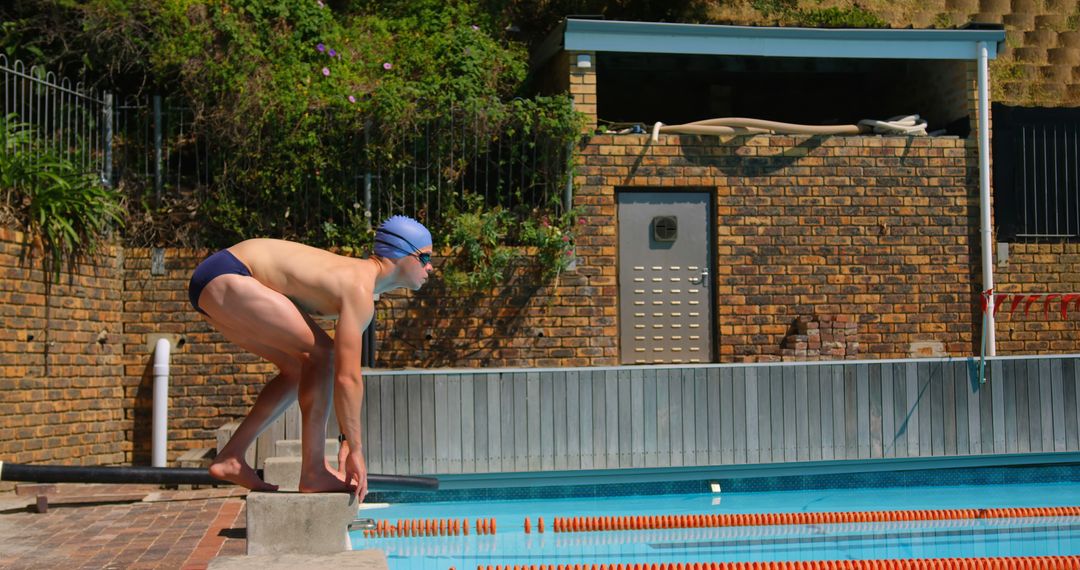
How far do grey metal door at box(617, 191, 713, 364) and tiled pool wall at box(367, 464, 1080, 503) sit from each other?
2.21 m

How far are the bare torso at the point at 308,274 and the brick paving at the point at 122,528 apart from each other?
6.08 ft

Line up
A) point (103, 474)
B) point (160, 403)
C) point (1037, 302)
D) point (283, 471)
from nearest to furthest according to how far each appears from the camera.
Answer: point (103, 474), point (283, 471), point (160, 403), point (1037, 302)

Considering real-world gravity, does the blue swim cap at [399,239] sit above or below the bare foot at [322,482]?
above

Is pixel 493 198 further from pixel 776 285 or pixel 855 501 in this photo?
pixel 855 501

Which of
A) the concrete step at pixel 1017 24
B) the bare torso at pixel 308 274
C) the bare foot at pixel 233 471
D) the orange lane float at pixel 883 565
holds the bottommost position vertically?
the orange lane float at pixel 883 565

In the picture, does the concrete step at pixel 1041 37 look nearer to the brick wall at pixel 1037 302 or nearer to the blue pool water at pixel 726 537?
the brick wall at pixel 1037 302

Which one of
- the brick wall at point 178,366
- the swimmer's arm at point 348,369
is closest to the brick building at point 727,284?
the brick wall at point 178,366

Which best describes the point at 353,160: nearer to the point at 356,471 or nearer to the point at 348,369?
the point at 356,471

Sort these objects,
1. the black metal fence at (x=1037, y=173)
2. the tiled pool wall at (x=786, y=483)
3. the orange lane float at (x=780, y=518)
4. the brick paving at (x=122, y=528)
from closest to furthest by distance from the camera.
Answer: the brick paving at (x=122, y=528), the orange lane float at (x=780, y=518), the tiled pool wall at (x=786, y=483), the black metal fence at (x=1037, y=173)

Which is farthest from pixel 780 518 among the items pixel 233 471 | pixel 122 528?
pixel 233 471

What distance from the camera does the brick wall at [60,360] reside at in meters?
8.95

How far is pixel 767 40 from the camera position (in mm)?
11812

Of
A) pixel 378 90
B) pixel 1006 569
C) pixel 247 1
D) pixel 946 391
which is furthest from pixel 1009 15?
pixel 1006 569

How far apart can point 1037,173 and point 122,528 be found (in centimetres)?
1039
